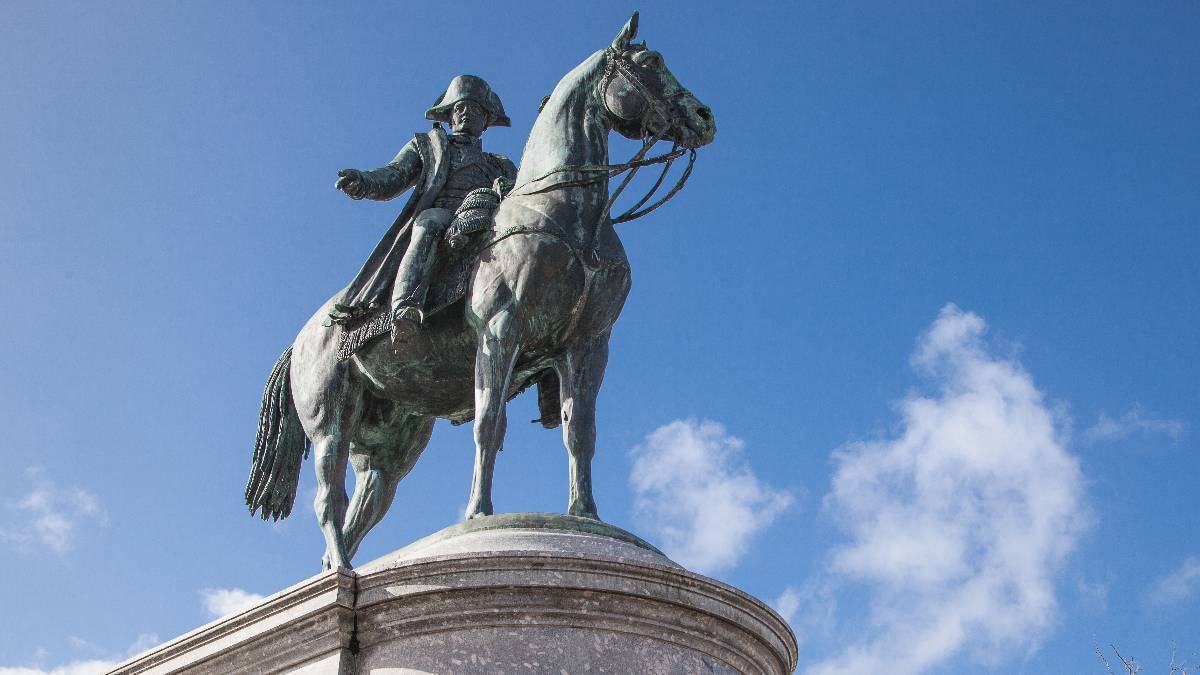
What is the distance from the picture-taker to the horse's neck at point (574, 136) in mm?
10211

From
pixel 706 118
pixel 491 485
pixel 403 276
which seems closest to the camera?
pixel 491 485

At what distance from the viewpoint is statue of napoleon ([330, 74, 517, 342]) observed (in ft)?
32.9

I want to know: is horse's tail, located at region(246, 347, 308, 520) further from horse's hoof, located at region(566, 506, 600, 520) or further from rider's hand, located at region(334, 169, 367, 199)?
horse's hoof, located at region(566, 506, 600, 520)

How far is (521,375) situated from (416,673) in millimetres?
2901

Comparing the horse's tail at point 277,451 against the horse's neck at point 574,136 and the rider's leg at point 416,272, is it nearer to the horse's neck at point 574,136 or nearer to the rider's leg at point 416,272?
the rider's leg at point 416,272

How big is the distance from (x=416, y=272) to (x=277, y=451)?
1911mm

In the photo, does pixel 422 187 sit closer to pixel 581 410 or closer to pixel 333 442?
pixel 333 442

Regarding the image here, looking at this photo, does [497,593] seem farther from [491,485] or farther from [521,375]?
[521,375]

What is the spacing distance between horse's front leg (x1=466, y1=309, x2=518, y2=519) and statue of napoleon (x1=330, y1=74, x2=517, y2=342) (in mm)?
520

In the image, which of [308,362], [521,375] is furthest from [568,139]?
[308,362]

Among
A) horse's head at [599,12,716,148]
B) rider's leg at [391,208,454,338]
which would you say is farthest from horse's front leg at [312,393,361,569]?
horse's head at [599,12,716,148]

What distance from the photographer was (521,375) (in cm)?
1029

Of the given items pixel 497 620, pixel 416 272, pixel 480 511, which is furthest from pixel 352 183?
pixel 497 620

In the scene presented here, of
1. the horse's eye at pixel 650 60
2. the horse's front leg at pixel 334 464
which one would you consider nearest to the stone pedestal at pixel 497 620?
the horse's front leg at pixel 334 464
